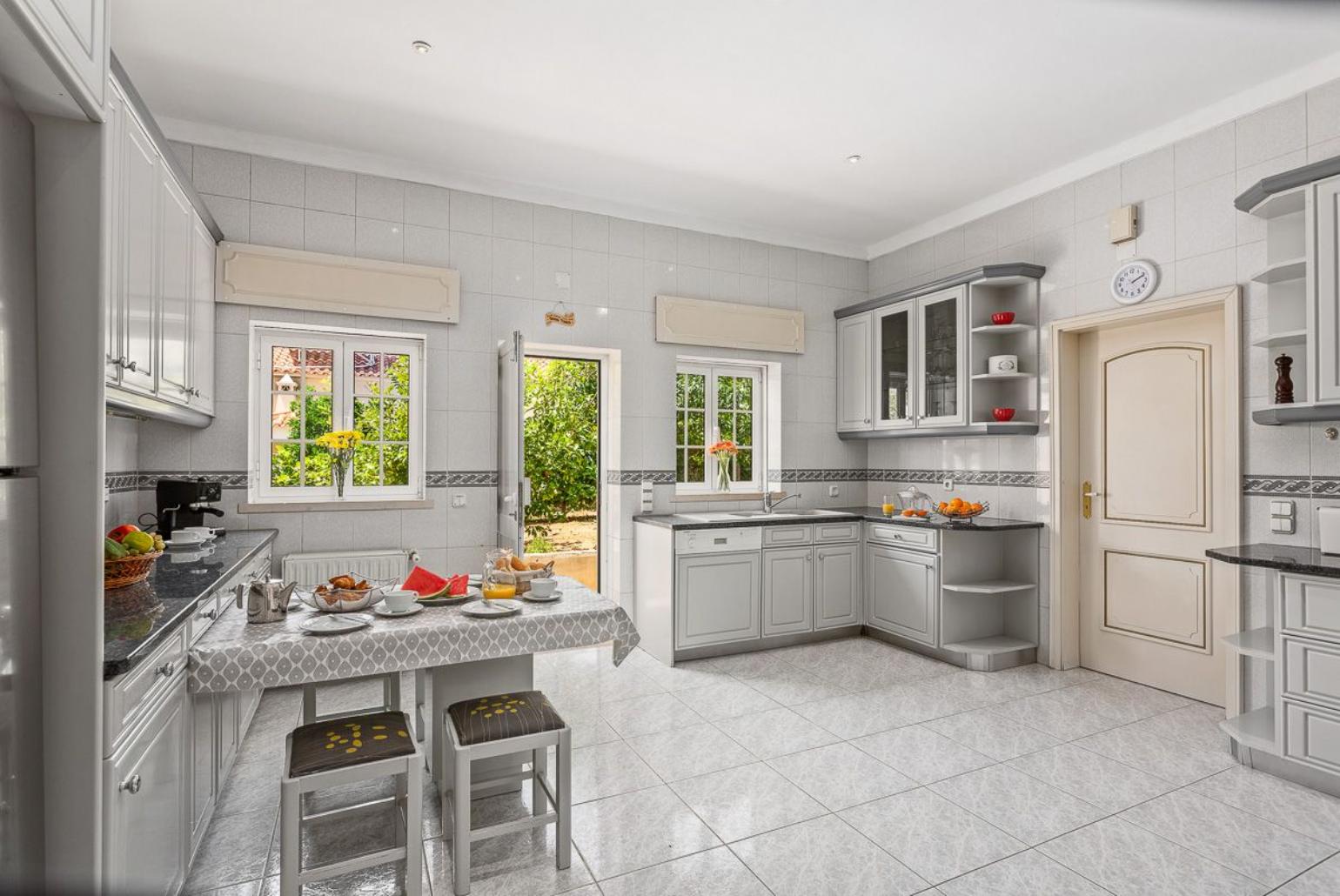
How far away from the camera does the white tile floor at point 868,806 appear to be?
2094 millimetres

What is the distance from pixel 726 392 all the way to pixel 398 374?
233cm

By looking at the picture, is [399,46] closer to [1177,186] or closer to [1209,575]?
[1177,186]

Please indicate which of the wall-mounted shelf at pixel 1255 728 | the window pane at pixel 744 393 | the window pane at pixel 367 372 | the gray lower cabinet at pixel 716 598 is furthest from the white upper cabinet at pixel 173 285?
the wall-mounted shelf at pixel 1255 728

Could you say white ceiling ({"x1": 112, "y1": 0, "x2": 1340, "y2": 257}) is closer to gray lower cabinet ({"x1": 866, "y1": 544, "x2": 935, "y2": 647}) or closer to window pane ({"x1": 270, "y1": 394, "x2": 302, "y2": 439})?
window pane ({"x1": 270, "y1": 394, "x2": 302, "y2": 439})

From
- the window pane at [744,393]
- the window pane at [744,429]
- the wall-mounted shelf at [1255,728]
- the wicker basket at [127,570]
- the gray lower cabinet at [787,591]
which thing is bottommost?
the wall-mounted shelf at [1255,728]

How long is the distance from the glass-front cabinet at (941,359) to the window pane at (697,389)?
151 cm

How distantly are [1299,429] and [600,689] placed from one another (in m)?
3.51

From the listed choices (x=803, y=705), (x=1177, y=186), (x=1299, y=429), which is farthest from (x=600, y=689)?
(x=1177, y=186)

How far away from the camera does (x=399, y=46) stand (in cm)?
294

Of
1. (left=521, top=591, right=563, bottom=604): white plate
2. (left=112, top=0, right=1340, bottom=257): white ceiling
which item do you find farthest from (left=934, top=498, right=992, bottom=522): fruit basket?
(left=521, top=591, right=563, bottom=604): white plate

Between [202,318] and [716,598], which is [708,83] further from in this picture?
[716,598]

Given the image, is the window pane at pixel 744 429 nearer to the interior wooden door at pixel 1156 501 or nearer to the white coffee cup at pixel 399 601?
the interior wooden door at pixel 1156 501

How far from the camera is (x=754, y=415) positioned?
5.39 m

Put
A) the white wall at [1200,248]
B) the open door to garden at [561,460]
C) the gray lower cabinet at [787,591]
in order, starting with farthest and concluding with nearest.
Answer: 1. the open door to garden at [561,460]
2. the gray lower cabinet at [787,591]
3. the white wall at [1200,248]
